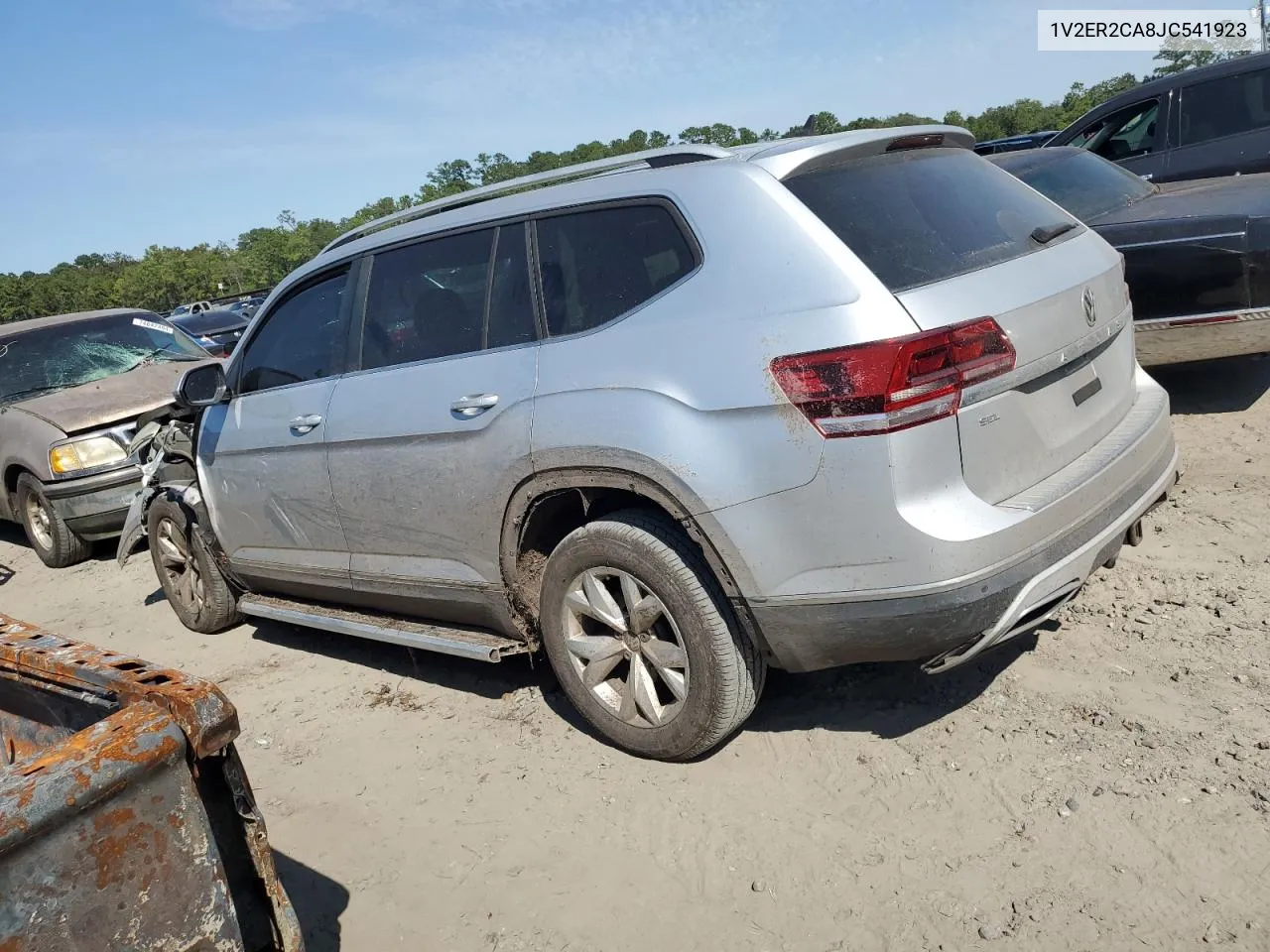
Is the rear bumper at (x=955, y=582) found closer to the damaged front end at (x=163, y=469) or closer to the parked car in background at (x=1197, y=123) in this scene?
the damaged front end at (x=163, y=469)

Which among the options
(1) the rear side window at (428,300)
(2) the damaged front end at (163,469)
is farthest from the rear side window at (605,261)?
(2) the damaged front end at (163,469)

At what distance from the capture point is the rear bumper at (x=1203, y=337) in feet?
17.7

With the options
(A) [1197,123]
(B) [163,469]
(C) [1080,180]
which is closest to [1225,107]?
(A) [1197,123]

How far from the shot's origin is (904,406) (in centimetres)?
270

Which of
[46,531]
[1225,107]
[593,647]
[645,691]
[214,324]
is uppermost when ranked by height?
[1225,107]

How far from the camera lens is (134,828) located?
6.57 ft

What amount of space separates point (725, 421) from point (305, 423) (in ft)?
7.08

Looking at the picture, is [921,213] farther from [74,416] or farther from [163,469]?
[74,416]

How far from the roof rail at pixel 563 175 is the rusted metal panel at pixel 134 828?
87.6 inches

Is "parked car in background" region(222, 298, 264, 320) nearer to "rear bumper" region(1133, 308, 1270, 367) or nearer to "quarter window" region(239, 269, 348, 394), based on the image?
"quarter window" region(239, 269, 348, 394)

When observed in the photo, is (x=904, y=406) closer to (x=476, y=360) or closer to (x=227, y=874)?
(x=476, y=360)

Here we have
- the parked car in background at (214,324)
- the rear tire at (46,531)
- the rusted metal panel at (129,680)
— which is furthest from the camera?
the parked car in background at (214,324)

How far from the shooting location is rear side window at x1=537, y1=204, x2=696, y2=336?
3.24 m

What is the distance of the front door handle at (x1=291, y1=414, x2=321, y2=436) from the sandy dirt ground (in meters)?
1.21
